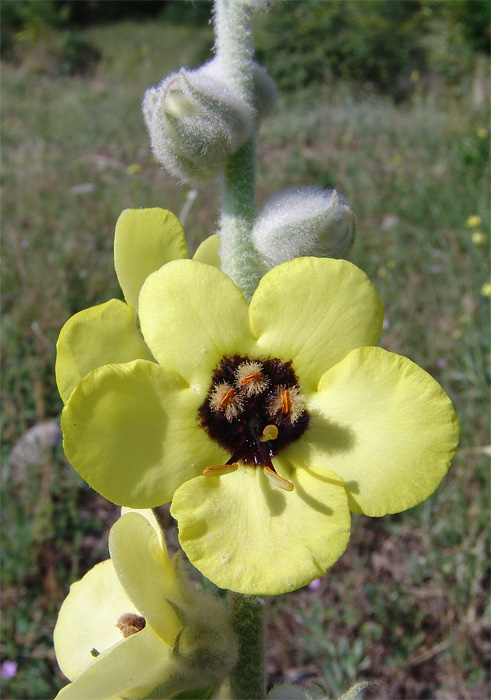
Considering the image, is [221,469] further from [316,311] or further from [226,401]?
[316,311]

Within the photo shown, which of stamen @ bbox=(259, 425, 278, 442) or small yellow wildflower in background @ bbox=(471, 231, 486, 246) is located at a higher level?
stamen @ bbox=(259, 425, 278, 442)

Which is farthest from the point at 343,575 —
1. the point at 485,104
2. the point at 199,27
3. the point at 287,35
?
the point at 199,27

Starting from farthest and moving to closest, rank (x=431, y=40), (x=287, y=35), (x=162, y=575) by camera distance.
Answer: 1. (x=431, y=40)
2. (x=287, y=35)
3. (x=162, y=575)

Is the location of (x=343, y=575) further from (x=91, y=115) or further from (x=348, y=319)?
(x=91, y=115)

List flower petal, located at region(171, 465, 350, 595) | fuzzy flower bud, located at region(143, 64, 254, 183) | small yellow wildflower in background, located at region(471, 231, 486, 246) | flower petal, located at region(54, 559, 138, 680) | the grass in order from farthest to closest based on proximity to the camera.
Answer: small yellow wildflower in background, located at region(471, 231, 486, 246) < the grass < flower petal, located at region(54, 559, 138, 680) < fuzzy flower bud, located at region(143, 64, 254, 183) < flower petal, located at region(171, 465, 350, 595)

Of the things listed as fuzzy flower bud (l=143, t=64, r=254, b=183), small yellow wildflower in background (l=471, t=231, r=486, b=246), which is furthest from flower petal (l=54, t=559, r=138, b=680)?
small yellow wildflower in background (l=471, t=231, r=486, b=246)

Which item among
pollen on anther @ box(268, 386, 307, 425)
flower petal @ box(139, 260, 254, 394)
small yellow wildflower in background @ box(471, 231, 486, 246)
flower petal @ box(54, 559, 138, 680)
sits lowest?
small yellow wildflower in background @ box(471, 231, 486, 246)

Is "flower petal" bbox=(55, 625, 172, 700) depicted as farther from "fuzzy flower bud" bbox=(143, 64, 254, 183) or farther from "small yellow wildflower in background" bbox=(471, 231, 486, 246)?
"small yellow wildflower in background" bbox=(471, 231, 486, 246)
